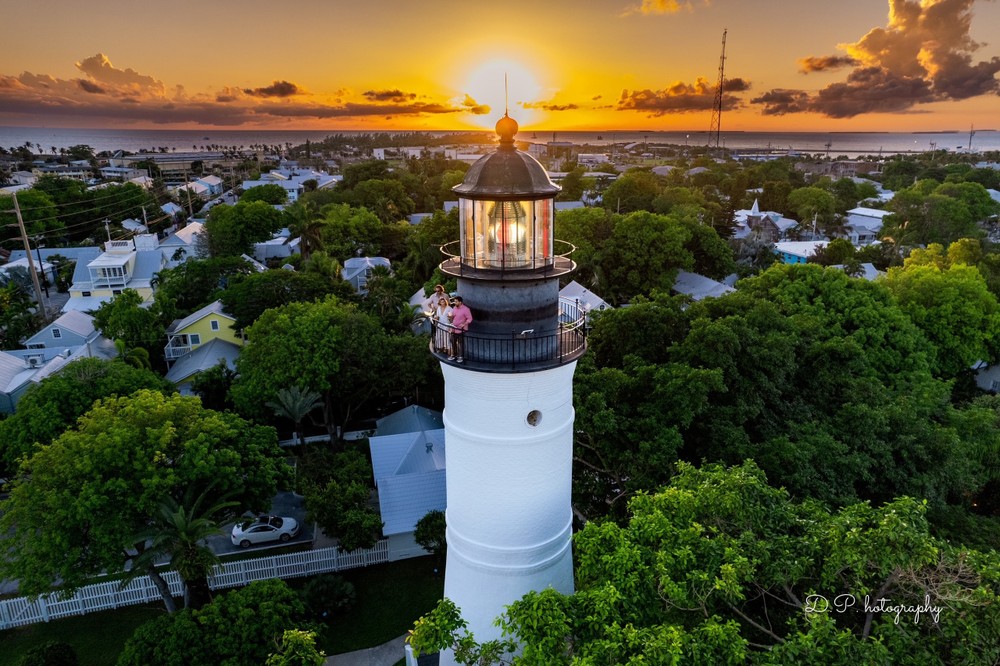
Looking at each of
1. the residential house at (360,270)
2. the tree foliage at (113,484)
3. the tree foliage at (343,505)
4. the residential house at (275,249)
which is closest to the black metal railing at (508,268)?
the tree foliage at (113,484)

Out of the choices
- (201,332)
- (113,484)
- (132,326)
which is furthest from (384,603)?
(132,326)

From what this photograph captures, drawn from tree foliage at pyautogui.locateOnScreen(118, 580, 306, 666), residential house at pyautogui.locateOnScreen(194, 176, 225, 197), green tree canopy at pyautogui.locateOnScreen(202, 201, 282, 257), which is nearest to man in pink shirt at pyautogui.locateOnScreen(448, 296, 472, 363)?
tree foliage at pyautogui.locateOnScreen(118, 580, 306, 666)

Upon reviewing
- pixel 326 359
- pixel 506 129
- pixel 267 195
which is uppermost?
pixel 506 129

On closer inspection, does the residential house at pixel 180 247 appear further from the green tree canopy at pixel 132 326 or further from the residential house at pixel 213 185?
the residential house at pixel 213 185

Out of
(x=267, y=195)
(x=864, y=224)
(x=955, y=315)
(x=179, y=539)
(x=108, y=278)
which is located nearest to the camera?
(x=179, y=539)

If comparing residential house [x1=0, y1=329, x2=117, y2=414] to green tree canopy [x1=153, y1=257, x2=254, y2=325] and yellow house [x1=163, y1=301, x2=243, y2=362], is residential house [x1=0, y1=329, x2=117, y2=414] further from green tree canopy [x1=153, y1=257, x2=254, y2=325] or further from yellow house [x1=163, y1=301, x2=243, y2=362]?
green tree canopy [x1=153, y1=257, x2=254, y2=325]

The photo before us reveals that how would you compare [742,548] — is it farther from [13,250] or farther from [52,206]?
[52,206]

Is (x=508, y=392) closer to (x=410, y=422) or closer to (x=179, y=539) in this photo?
(x=179, y=539)

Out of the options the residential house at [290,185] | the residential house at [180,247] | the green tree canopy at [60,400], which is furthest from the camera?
the residential house at [290,185]
